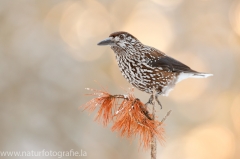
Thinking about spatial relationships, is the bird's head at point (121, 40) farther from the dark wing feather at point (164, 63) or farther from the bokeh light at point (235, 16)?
the bokeh light at point (235, 16)

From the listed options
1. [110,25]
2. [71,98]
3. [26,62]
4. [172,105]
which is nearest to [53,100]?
[71,98]

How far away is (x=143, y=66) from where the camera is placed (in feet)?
7.00

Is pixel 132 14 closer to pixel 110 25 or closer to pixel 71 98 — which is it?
pixel 110 25

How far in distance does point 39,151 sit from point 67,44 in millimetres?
1444

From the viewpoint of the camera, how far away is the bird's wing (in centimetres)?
219

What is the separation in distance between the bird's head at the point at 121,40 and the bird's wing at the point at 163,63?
0.14m

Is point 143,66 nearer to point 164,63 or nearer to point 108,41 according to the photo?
point 164,63

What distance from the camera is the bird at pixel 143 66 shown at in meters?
2.09

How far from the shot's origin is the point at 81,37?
4871 mm

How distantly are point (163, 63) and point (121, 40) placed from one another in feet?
1.08

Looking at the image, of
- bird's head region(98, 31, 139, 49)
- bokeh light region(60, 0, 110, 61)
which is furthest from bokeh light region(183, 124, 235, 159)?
bird's head region(98, 31, 139, 49)

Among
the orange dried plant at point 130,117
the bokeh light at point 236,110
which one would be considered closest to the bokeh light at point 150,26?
the bokeh light at point 236,110

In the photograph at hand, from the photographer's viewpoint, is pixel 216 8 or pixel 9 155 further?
pixel 216 8

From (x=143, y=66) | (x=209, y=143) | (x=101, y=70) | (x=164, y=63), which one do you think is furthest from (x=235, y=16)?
(x=143, y=66)
